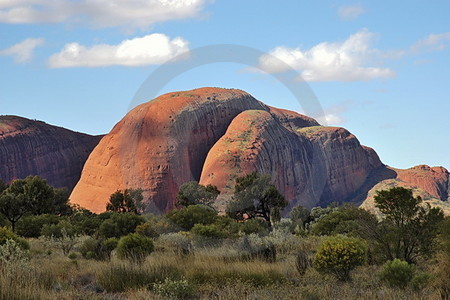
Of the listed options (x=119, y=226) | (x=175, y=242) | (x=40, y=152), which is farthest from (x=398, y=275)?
(x=40, y=152)

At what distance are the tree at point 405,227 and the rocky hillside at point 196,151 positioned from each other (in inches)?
2774

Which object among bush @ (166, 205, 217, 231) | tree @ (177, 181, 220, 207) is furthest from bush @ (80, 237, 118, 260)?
tree @ (177, 181, 220, 207)

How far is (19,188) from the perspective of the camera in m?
51.7

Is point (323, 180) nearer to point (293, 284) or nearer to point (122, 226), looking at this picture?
point (122, 226)

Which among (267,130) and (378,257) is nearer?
(378,257)

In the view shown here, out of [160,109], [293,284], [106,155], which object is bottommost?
[293,284]

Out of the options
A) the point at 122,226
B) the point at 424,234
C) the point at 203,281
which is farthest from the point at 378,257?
the point at 122,226

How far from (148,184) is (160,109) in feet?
49.5

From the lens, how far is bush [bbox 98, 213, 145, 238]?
34438 mm

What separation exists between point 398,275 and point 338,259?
87.7 inches

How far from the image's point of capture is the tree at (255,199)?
5734cm

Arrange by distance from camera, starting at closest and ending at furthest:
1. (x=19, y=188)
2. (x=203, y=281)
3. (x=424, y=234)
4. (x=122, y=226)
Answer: (x=203, y=281) → (x=424, y=234) → (x=122, y=226) → (x=19, y=188)

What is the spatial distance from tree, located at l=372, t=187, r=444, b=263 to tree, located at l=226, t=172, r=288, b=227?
1431 inches

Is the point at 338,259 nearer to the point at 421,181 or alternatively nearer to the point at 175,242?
the point at 175,242
